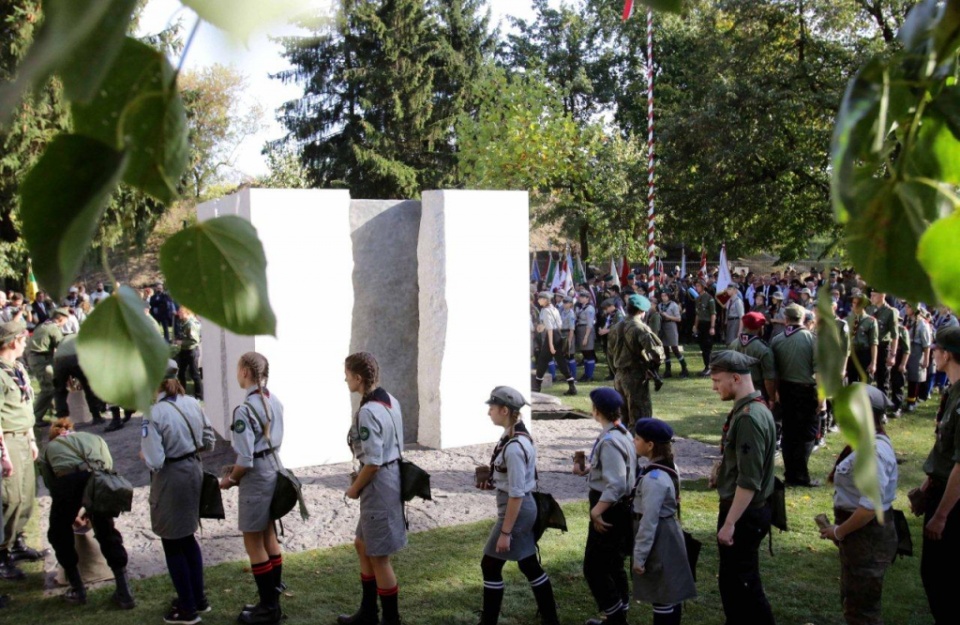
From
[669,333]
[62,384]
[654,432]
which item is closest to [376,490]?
[654,432]

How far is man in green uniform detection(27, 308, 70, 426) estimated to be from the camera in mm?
10547

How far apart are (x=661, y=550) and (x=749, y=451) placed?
27.9 inches

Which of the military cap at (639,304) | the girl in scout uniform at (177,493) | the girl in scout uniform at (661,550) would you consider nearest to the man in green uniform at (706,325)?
the military cap at (639,304)

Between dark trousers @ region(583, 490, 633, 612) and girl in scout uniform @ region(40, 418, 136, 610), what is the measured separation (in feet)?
9.90

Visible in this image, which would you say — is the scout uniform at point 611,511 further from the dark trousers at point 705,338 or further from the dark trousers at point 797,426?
the dark trousers at point 705,338

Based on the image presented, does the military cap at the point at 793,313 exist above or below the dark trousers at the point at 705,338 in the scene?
above

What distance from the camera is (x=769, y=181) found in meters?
20.3

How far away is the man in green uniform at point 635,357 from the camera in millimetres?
8398

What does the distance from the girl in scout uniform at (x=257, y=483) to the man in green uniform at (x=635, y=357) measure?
14.6ft

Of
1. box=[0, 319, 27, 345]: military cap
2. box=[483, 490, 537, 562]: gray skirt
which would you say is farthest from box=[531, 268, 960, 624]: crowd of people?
box=[0, 319, 27, 345]: military cap

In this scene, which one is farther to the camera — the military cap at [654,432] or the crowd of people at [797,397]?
the military cap at [654,432]

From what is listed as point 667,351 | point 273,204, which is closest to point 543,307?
point 667,351

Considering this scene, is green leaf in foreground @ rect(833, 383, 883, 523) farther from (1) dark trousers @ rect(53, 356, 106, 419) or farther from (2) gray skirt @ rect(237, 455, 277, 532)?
(1) dark trousers @ rect(53, 356, 106, 419)

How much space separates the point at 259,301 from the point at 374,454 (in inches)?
166
